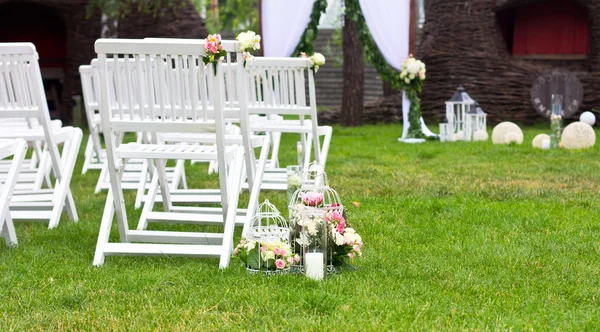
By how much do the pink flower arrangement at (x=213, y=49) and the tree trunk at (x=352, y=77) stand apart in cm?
832

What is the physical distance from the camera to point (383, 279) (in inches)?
132

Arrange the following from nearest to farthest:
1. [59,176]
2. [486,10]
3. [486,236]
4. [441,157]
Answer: [486,236] → [59,176] → [441,157] → [486,10]

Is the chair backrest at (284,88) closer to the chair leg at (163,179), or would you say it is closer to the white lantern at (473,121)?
the chair leg at (163,179)

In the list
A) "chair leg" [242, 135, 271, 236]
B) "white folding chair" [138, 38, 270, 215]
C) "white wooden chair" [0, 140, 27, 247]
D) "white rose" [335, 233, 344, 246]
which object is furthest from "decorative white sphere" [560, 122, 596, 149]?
"white wooden chair" [0, 140, 27, 247]

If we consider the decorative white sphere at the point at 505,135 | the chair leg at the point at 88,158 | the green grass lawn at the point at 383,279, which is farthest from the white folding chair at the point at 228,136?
the decorative white sphere at the point at 505,135

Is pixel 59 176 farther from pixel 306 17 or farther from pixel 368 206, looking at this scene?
pixel 306 17

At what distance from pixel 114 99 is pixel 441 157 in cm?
315

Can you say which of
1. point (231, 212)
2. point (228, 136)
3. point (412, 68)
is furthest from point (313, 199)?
point (412, 68)

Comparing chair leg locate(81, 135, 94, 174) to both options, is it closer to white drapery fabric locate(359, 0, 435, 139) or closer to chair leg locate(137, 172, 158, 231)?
chair leg locate(137, 172, 158, 231)

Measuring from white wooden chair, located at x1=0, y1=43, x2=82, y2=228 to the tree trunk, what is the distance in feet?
23.9

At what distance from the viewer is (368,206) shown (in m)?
5.07

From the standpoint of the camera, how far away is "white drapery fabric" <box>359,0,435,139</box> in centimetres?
977

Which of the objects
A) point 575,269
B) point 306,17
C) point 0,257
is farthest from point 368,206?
point 306,17

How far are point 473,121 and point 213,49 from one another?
270 inches
